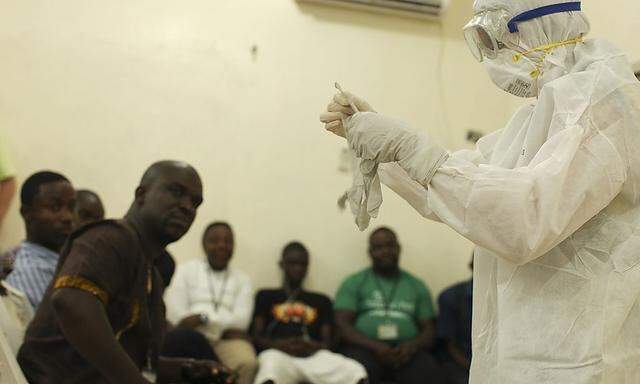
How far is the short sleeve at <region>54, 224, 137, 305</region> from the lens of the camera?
211 centimetres

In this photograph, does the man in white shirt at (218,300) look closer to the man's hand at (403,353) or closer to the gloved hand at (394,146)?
the man's hand at (403,353)

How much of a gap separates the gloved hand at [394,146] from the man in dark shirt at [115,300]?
0.82 metres

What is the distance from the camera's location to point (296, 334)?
5168mm

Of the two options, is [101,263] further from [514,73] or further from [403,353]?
[403,353]

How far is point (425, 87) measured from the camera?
19.9 feet

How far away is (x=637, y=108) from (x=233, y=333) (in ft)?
12.1

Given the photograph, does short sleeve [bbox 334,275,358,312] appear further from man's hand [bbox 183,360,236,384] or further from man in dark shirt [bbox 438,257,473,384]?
man's hand [bbox 183,360,236,384]

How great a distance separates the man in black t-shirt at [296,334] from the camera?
15.2 ft

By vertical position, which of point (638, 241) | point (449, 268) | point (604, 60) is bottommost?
point (449, 268)

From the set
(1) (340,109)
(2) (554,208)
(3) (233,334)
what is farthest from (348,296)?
(2) (554,208)

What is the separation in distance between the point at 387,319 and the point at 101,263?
341 centimetres

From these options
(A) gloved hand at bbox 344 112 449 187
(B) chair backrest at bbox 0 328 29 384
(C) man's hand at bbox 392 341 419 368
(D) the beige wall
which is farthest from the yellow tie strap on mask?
(D) the beige wall

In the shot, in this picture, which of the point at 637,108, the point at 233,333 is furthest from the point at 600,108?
the point at 233,333

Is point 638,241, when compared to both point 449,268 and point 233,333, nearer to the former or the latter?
point 233,333
